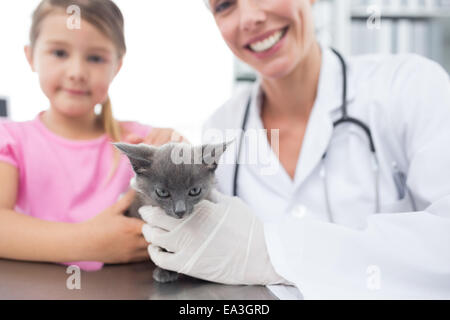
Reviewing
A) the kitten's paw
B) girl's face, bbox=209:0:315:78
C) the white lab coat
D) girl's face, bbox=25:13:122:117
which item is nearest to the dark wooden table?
the kitten's paw

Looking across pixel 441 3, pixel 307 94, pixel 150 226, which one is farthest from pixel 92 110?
pixel 441 3

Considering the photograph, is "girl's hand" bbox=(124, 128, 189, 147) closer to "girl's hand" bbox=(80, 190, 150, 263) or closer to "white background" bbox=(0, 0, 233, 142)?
"white background" bbox=(0, 0, 233, 142)

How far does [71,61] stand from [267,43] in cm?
50

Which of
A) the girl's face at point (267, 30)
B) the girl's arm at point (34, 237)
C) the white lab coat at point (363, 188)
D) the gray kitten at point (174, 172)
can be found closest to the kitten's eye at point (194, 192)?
the gray kitten at point (174, 172)

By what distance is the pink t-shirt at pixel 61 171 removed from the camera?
0.77 m

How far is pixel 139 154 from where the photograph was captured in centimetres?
64

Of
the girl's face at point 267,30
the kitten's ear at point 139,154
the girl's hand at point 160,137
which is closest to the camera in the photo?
the kitten's ear at point 139,154

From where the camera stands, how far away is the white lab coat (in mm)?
617

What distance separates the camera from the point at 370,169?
91cm

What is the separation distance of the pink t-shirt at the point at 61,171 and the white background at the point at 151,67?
0.20 feet

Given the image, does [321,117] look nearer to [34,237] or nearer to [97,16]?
[97,16]

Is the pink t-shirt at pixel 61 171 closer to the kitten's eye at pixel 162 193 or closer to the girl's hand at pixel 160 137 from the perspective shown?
the girl's hand at pixel 160 137

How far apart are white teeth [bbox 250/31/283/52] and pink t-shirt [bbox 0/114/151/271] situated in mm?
378
